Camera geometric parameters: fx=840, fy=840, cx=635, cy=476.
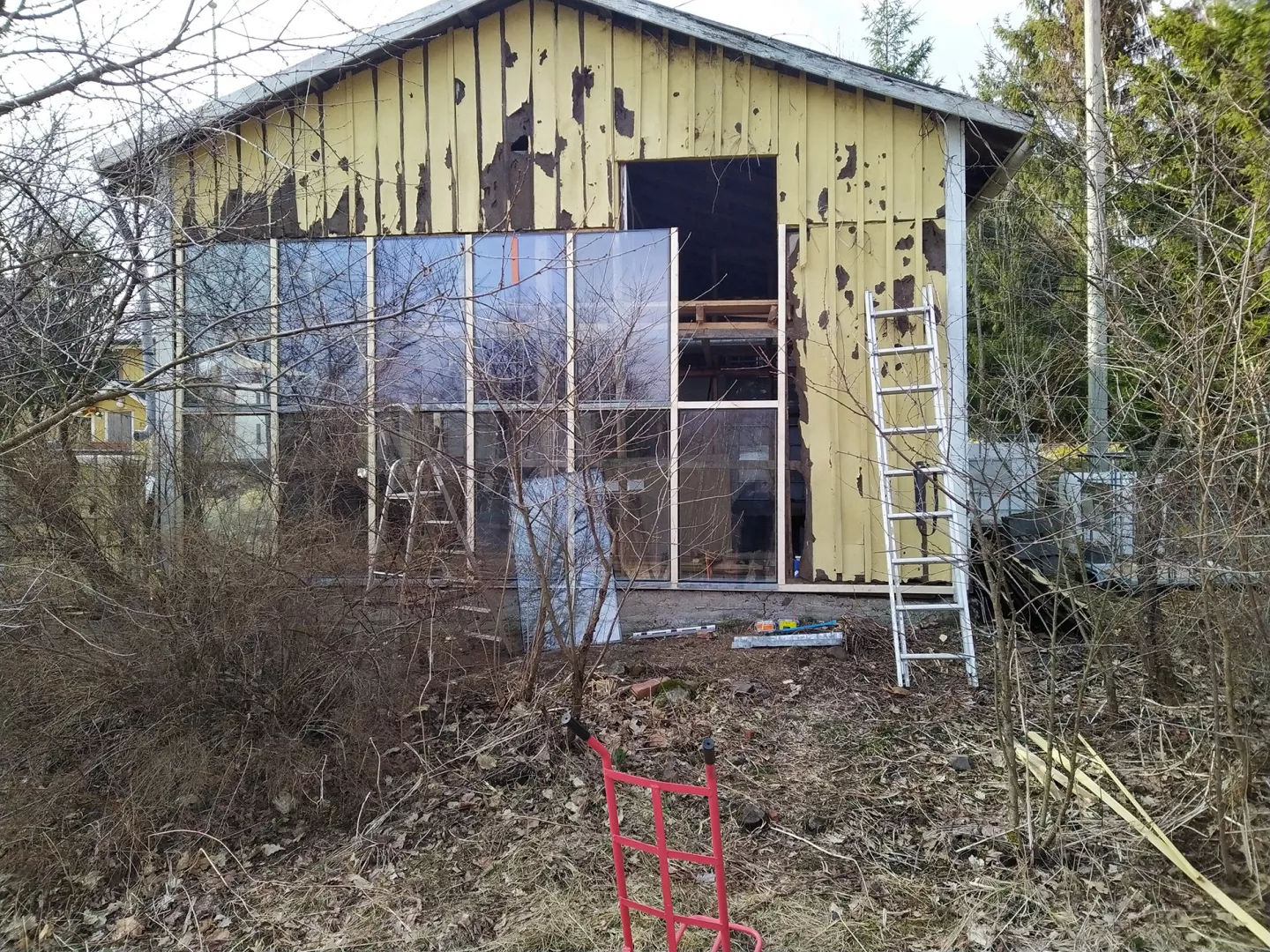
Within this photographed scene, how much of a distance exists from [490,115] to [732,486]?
3889 mm

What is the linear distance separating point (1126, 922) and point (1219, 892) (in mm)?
384

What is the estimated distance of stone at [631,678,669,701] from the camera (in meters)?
5.59

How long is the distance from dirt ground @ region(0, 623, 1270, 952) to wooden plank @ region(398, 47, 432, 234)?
420cm

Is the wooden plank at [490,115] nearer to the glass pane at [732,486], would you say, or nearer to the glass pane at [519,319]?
the glass pane at [519,319]

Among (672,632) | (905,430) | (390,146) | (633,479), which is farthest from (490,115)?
(672,632)

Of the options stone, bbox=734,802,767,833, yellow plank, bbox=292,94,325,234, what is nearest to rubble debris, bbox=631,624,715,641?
stone, bbox=734,802,767,833

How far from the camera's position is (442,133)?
24.4 ft

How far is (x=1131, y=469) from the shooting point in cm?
412

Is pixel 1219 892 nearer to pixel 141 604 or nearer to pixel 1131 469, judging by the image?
pixel 1131 469

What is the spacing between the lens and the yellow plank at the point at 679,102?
23.4 feet

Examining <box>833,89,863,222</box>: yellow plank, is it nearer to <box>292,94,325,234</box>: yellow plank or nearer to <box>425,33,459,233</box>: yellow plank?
<box>425,33,459,233</box>: yellow plank

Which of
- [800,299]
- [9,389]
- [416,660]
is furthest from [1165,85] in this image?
[9,389]

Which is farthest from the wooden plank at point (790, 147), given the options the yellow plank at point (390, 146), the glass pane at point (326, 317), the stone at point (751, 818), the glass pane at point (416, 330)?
the stone at point (751, 818)

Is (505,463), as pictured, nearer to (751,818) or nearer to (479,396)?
(479,396)
